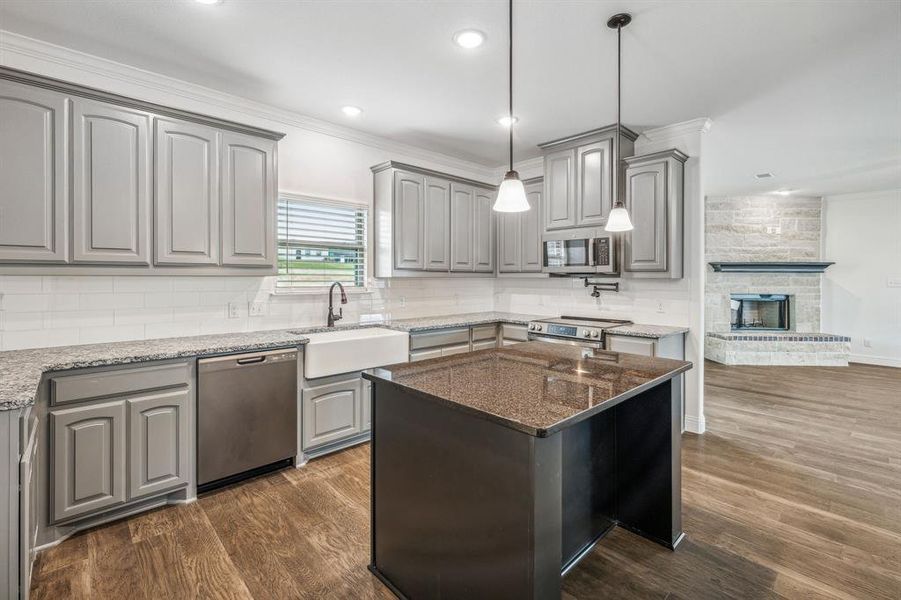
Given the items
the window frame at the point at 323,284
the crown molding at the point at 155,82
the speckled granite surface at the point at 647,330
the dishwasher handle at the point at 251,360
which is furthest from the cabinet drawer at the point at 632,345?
the crown molding at the point at 155,82

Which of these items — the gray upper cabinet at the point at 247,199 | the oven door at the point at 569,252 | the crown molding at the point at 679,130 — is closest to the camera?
the gray upper cabinet at the point at 247,199

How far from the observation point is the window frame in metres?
3.54

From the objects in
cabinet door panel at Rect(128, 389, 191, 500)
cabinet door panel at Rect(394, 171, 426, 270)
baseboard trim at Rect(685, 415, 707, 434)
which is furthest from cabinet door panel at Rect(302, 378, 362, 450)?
baseboard trim at Rect(685, 415, 707, 434)

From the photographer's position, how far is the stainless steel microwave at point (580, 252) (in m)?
3.95

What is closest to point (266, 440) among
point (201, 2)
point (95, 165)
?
point (95, 165)

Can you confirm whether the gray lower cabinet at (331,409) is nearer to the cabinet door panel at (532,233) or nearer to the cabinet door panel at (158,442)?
the cabinet door panel at (158,442)

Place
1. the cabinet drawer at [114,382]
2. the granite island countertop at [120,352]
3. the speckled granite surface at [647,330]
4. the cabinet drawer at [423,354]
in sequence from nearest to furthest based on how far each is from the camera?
the granite island countertop at [120,352] < the cabinet drawer at [114,382] < the speckled granite surface at [647,330] < the cabinet drawer at [423,354]

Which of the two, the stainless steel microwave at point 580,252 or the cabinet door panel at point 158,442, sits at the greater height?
the stainless steel microwave at point 580,252

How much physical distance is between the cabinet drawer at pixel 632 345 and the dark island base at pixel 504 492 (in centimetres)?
132

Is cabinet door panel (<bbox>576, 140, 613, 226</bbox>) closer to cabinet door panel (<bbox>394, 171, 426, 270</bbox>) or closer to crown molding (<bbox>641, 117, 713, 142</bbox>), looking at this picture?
crown molding (<bbox>641, 117, 713, 142</bbox>)

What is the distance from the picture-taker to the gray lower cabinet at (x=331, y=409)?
3.14 m

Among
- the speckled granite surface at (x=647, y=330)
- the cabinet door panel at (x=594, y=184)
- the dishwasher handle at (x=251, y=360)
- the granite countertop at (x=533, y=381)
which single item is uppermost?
the cabinet door panel at (x=594, y=184)

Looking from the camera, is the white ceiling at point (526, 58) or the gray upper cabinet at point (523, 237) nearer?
the white ceiling at point (526, 58)

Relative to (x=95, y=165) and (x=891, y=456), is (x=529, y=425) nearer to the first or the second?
(x=95, y=165)
